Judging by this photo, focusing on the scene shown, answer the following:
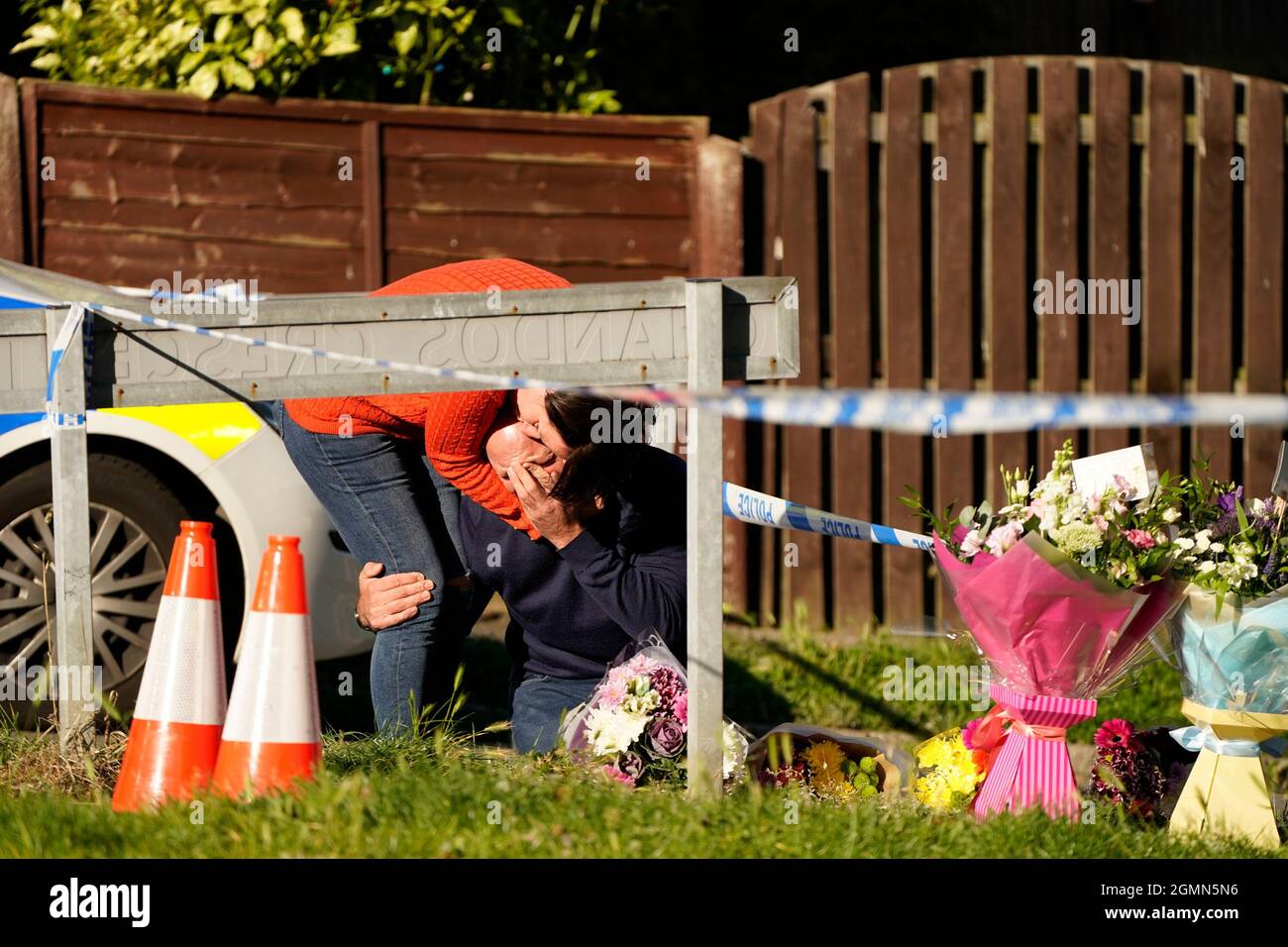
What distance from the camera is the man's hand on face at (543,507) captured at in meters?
4.02

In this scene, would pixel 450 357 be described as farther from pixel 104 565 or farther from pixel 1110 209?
pixel 1110 209

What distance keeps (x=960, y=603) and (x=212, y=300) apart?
1.99 meters

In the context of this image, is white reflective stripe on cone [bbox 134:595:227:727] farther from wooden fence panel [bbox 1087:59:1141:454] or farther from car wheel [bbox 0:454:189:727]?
wooden fence panel [bbox 1087:59:1141:454]

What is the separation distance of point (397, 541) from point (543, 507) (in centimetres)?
50

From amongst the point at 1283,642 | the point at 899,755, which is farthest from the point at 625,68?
the point at 1283,642

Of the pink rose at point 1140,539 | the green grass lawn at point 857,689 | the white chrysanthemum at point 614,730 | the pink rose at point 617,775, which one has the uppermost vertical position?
the pink rose at point 1140,539

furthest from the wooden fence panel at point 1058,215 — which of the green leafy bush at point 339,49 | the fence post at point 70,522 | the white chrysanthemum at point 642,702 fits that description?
the fence post at point 70,522

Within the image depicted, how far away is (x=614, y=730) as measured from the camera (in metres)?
3.88

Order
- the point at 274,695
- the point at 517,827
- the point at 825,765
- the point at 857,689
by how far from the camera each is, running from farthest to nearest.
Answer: the point at 857,689 < the point at 825,765 < the point at 274,695 < the point at 517,827

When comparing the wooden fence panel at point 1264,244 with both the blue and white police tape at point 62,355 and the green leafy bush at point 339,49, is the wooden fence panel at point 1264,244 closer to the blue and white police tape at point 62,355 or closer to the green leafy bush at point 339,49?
the green leafy bush at point 339,49

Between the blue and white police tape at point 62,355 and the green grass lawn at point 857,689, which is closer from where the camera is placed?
the blue and white police tape at point 62,355

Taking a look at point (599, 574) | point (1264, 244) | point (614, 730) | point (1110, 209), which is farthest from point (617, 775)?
point (1264, 244)

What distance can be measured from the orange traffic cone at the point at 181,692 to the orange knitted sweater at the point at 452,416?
69 centimetres

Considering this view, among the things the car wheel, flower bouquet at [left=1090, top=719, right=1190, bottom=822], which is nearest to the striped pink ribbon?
flower bouquet at [left=1090, top=719, right=1190, bottom=822]
